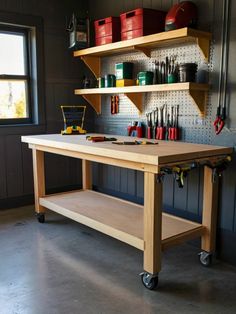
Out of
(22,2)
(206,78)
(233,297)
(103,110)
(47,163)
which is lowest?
(233,297)

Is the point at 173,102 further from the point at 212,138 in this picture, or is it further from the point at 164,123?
the point at 212,138

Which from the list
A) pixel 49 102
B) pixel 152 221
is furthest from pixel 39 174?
pixel 152 221

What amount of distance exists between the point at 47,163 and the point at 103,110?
0.91m

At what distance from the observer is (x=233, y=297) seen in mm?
2160

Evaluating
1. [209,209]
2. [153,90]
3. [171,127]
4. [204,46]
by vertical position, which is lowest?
[209,209]

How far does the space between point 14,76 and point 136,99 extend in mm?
1465

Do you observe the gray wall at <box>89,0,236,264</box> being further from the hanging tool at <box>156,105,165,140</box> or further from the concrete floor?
the concrete floor

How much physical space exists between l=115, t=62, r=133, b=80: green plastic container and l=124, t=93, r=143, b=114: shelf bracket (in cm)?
16

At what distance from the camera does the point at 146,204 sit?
2.18 metres

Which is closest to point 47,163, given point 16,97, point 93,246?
point 16,97

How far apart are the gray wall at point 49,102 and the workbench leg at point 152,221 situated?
2.10 metres

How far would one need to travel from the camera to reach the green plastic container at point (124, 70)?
128 inches

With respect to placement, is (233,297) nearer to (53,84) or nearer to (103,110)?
(103,110)

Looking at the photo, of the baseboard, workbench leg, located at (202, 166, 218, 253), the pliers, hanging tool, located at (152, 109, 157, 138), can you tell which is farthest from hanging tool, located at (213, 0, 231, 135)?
the baseboard
